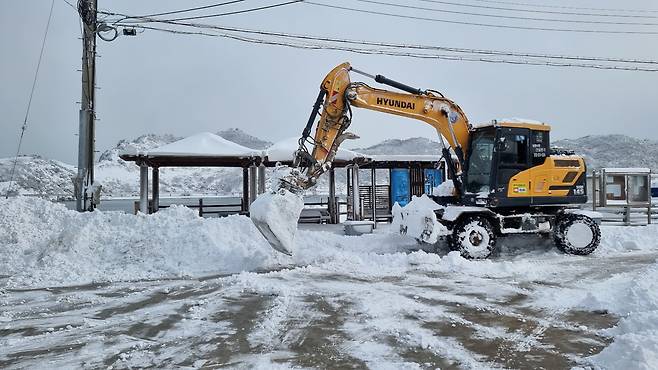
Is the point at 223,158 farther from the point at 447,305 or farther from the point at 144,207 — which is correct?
the point at 447,305

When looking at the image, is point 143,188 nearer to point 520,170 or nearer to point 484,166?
point 484,166

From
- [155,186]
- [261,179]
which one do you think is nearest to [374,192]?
[261,179]

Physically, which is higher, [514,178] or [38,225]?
[514,178]

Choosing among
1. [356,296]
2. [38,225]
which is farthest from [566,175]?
[38,225]

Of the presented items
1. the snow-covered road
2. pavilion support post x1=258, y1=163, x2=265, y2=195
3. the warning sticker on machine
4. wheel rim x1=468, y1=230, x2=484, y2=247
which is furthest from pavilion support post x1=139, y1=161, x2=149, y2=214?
the warning sticker on machine

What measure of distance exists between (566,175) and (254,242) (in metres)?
7.68

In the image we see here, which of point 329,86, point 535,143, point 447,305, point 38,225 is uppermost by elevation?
point 329,86

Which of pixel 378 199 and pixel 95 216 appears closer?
pixel 95 216

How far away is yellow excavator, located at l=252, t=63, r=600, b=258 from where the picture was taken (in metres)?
10.9

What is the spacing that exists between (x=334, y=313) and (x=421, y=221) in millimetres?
5104

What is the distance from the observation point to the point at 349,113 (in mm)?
11086

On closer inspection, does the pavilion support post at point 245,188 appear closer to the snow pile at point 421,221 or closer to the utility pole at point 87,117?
the utility pole at point 87,117

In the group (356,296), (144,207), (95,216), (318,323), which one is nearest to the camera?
(318,323)

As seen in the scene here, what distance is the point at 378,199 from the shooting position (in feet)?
66.0
